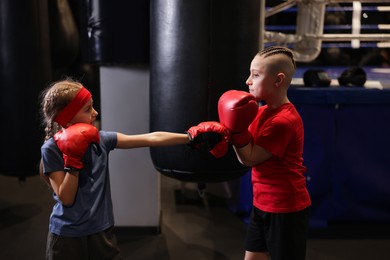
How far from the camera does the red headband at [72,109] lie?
45.6 inches

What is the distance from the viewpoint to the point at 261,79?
1285 mm

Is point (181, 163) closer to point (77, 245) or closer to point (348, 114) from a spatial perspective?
point (77, 245)

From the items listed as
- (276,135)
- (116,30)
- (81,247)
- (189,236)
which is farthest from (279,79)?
(189,236)

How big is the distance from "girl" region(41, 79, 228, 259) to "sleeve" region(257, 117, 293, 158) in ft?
0.42

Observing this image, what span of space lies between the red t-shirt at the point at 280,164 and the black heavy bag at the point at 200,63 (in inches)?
10.6

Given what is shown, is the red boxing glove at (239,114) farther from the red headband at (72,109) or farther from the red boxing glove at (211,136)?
the red headband at (72,109)

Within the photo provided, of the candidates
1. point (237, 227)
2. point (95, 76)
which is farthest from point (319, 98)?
point (95, 76)

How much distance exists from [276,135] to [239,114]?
0.46 ft

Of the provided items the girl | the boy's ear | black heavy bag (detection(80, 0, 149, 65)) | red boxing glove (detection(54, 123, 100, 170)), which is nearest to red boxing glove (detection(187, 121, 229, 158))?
the girl

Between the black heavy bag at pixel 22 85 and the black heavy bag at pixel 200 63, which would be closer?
the black heavy bag at pixel 200 63

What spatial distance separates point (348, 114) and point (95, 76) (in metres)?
3.16

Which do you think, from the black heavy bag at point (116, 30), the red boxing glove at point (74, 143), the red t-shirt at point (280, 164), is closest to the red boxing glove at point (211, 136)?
the red t-shirt at point (280, 164)

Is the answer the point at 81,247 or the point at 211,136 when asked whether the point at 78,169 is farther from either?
the point at 211,136

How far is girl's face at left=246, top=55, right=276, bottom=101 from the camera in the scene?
1.28 metres
